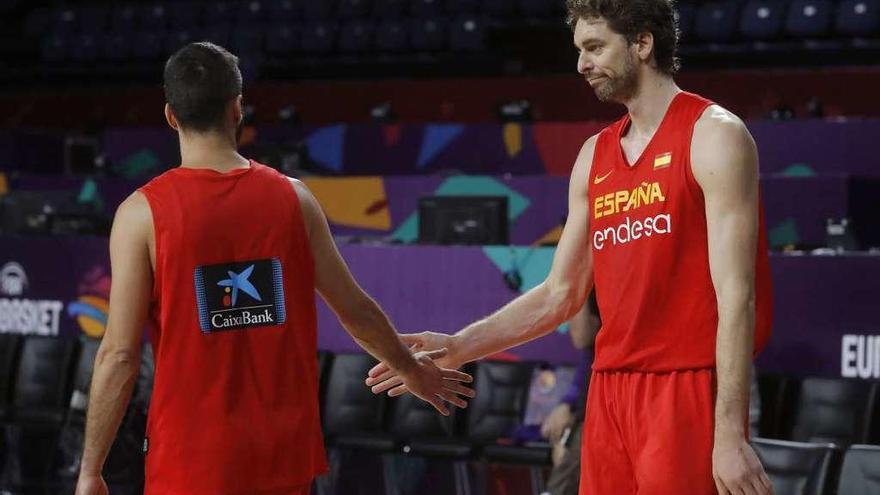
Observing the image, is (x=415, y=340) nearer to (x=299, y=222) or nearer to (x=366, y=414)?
(x=299, y=222)

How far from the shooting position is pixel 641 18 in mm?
3357

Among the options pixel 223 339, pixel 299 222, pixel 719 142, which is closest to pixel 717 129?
pixel 719 142

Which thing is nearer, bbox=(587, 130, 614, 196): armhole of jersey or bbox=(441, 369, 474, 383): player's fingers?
bbox=(587, 130, 614, 196): armhole of jersey

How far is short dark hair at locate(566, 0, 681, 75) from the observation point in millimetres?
3352

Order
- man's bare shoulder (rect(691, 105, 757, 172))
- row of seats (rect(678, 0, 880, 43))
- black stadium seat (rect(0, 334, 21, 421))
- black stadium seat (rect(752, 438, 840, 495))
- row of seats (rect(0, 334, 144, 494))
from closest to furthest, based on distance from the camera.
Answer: man's bare shoulder (rect(691, 105, 757, 172))
black stadium seat (rect(752, 438, 840, 495))
row of seats (rect(0, 334, 144, 494))
black stadium seat (rect(0, 334, 21, 421))
row of seats (rect(678, 0, 880, 43))

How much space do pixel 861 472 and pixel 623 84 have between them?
2.17 meters

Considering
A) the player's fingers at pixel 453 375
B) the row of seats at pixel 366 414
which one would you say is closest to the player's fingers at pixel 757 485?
the player's fingers at pixel 453 375

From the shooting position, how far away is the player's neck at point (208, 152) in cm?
338

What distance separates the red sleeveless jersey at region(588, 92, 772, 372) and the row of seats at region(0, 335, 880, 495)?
2.32 m

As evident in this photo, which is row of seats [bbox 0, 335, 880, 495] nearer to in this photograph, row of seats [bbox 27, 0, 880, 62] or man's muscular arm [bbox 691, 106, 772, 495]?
man's muscular arm [bbox 691, 106, 772, 495]

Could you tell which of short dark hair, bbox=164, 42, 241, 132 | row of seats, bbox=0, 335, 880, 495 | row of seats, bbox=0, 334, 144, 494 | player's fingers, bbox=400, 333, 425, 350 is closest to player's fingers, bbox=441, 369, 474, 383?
player's fingers, bbox=400, 333, 425, 350

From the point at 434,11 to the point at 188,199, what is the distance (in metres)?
12.7

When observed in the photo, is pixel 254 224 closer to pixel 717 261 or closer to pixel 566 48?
pixel 717 261

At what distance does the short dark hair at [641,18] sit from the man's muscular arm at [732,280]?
0.97 ft
